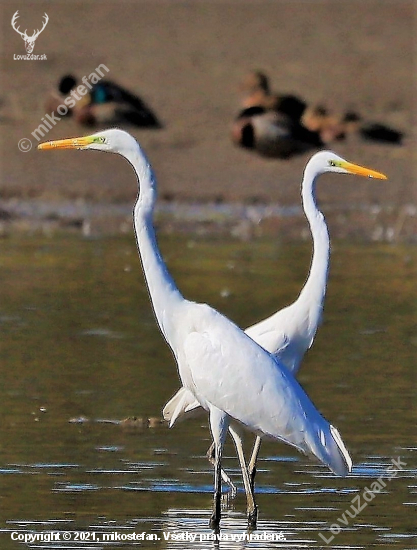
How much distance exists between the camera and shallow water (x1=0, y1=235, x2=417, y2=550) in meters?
6.87

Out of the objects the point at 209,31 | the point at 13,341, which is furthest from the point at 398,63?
the point at 13,341

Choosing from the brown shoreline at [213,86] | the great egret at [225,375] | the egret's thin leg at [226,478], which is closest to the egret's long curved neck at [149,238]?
the great egret at [225,375]

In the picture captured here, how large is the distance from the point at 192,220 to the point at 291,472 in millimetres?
11496

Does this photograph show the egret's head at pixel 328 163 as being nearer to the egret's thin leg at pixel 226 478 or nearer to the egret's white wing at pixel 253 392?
the egret's white wing at pixel 253 392

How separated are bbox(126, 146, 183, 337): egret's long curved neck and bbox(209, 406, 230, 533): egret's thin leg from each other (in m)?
0.54

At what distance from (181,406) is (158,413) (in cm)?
133

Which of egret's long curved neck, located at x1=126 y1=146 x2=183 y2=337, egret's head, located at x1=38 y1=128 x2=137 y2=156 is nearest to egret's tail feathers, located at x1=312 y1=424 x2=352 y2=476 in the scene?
egret's long curved neck, located at x1=126 y1=146 x2=183 y2=337

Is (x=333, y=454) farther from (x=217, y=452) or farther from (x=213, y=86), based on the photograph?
(x=213, y=86)

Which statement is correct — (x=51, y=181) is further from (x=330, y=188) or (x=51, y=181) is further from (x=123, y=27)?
(x=123, y=27)

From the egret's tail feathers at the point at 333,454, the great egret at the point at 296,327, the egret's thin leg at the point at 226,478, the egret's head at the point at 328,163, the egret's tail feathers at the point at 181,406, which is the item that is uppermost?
the egret's head at the point at 328,163

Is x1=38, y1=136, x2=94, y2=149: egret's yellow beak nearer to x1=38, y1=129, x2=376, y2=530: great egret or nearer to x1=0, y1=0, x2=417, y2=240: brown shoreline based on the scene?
x1=38, y1=129, x2=376, y2=530: great egret

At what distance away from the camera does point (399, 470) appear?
25.5 feet

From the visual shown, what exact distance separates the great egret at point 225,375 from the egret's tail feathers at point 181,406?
354 mm

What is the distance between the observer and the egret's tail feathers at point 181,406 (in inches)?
301
